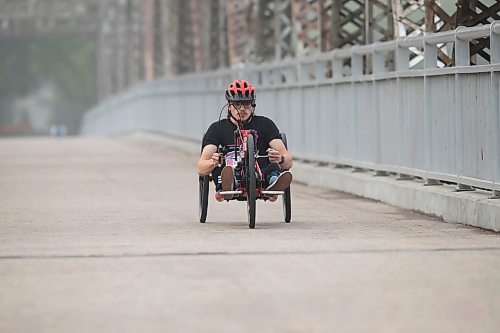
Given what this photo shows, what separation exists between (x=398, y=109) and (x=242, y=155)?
147 inches

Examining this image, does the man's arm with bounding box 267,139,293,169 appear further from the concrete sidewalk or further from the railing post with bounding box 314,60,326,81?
the railing post with bounding box 314,60,326,81

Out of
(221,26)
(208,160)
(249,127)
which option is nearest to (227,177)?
(208,160)

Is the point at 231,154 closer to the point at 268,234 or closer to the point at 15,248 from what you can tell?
the point at 268,234

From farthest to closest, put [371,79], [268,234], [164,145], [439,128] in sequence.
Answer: [164,145], [371,79], [439,128], [268,234]

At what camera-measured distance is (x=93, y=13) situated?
124 m

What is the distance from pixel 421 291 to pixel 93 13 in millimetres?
114617

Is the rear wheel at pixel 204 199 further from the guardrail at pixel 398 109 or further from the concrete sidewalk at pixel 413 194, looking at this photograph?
the guardrail at pixel 398 109

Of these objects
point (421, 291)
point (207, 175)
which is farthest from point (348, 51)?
point (421, 291)

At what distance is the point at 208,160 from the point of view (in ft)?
49.4

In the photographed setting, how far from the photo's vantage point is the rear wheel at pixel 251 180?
1451cm

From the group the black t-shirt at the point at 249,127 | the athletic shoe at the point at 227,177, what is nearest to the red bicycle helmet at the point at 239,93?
the black t-shirt at the point at 249,127

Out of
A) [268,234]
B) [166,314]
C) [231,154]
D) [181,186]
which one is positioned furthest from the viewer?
[181,186]

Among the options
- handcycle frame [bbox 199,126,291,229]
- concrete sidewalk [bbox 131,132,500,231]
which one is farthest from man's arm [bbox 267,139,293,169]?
concrete sidewalk [bbox 131,132,500,231]

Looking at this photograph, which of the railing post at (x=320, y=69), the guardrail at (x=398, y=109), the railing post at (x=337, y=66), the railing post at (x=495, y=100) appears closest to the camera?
the railing post at (x=495, y=100)
